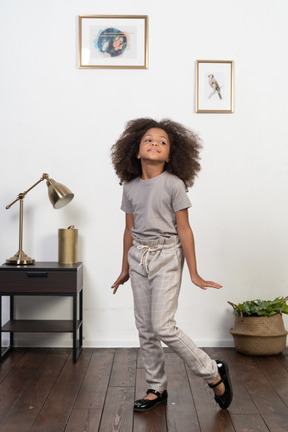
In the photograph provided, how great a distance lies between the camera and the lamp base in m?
3.22

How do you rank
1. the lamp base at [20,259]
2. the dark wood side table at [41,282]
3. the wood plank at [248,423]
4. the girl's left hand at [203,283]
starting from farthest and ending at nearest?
1. the lamp base at [20,259]
2. the dark wood side table at [41,282]
3. the girl's left hand at [203,283]
4. the wood plank at [248,423]

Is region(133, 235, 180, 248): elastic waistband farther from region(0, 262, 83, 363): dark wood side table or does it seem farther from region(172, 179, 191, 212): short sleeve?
region(0, 262, 83, 363): dark wood side table

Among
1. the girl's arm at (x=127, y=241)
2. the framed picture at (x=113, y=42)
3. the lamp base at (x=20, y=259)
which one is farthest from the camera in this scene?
the framed picture at (x=113, y=42)

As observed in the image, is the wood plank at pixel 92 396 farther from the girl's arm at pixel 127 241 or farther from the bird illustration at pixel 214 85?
the bird illustration at pixel 214 85

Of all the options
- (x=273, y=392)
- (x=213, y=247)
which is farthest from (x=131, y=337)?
(x=273, y=392)

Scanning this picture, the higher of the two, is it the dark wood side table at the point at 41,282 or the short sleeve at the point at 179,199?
the short sleeve at the point at 179,199

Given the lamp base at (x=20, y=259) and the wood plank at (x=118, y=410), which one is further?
the lamp base at (x=20, y=259)

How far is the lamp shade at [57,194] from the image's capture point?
10.2ft

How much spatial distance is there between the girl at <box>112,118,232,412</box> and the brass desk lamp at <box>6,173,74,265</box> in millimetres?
806

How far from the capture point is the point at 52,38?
346 cm

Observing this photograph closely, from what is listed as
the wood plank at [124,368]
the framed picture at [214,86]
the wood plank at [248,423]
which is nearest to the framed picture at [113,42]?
the framed picture at [214,86]

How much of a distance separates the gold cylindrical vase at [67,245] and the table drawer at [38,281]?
20 cm

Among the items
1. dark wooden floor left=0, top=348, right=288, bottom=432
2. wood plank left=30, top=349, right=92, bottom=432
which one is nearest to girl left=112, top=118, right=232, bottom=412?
dark wooden floor left=0, top=348, right=288, bottom=432

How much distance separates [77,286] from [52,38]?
1.54 meters
